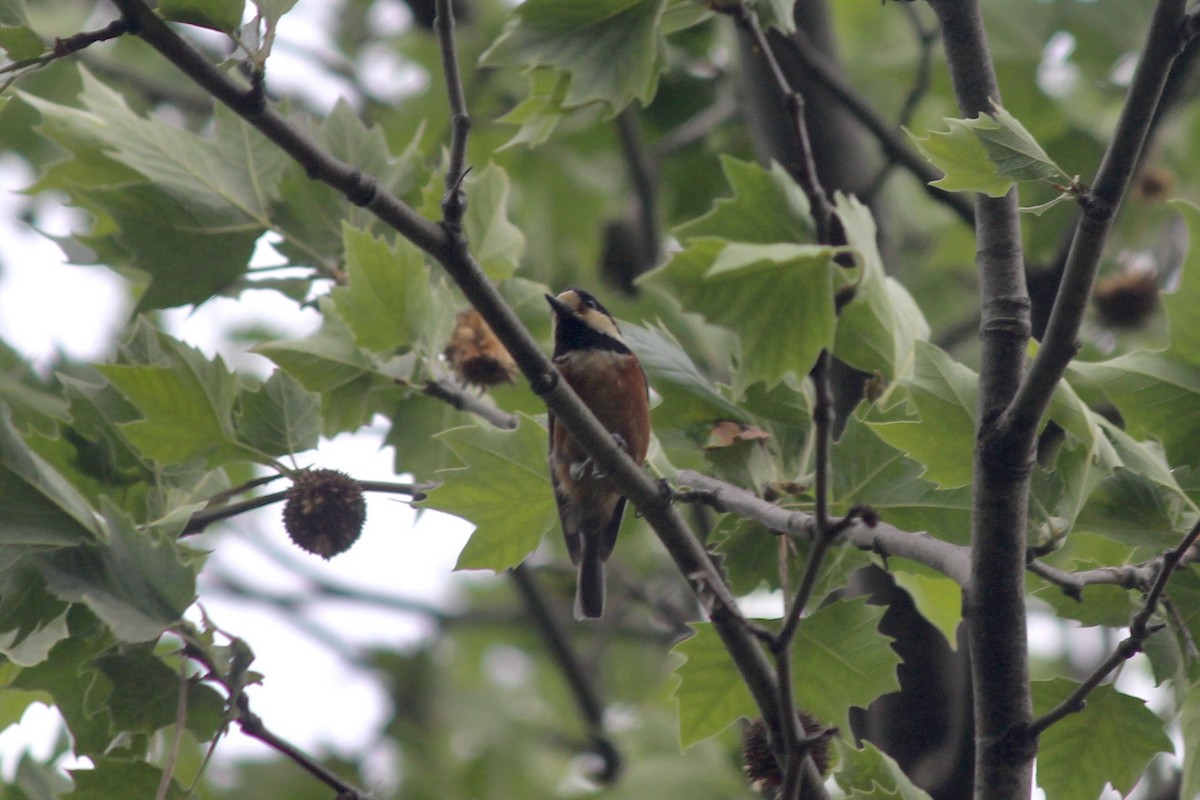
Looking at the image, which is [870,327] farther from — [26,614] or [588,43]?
[26,614]

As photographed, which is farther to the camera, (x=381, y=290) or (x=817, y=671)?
(x=381, y=290)

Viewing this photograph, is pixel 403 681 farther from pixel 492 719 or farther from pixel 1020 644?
pixel 1020 644

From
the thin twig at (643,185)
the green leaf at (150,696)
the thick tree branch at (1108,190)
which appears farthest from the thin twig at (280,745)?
the thin twig at (643,185)

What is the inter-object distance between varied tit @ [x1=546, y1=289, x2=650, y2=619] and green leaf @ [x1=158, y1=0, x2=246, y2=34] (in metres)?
2.07

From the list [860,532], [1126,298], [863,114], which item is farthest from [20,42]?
[1126,298]

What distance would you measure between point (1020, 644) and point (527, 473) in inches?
43.7

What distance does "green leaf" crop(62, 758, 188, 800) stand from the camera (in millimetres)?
2615

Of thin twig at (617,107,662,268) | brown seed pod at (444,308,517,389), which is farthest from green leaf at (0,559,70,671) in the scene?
thin twig at (617,107,662,268)

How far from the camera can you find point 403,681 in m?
8.28

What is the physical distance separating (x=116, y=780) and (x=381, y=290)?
48.6 inches

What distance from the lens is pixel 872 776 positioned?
8.35ft

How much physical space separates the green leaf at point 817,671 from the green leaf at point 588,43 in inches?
46.5

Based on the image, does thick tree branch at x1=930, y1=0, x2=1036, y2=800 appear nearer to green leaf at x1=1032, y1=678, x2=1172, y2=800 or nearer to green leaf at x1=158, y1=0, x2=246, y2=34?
green leaf at x1=1032, y1=678, x2=1172, y2=800

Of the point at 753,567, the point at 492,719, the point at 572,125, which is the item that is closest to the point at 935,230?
the point at 572,125
